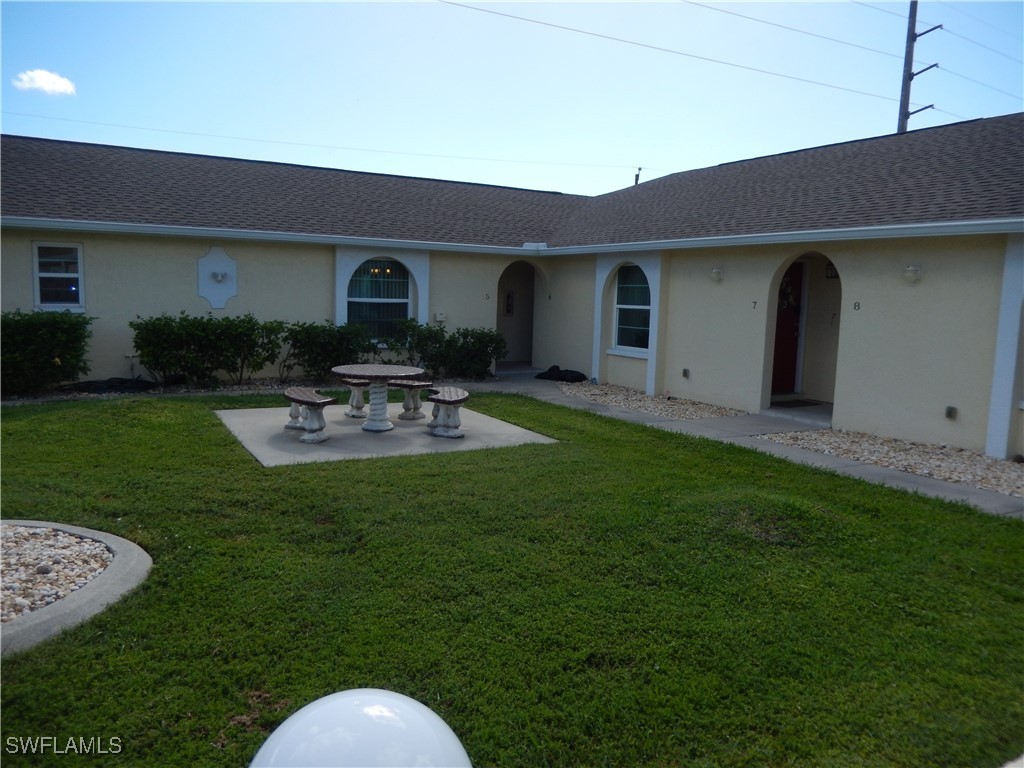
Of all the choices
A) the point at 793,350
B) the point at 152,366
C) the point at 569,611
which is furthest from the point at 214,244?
the point at 569,611

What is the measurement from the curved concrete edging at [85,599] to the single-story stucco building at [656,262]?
8.67 meters

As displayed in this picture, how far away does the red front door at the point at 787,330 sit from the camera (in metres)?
12.5

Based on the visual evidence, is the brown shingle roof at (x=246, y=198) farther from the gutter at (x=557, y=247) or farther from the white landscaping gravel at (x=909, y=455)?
the white landscaping gravel at (x=909, y=455)

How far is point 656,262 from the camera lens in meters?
13.2

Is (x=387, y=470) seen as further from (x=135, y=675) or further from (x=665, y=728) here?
(x=665, y=728)

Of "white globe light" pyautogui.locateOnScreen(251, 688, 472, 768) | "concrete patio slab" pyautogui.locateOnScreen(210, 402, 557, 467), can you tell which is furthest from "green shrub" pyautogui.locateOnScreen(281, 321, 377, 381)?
"white globe light" pyautogui.locateOnScreen(251, 688, 472, 768)

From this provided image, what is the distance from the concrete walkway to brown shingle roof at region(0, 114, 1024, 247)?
2.80 metres

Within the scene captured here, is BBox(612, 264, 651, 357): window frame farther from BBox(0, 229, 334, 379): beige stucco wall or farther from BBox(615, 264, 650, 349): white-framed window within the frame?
BBox(0, 229, 334, 379): beige stucco wall

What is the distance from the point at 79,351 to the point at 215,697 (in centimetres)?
962

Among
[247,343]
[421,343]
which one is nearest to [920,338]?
[421,343]

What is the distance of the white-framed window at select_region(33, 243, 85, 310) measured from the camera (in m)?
11.9

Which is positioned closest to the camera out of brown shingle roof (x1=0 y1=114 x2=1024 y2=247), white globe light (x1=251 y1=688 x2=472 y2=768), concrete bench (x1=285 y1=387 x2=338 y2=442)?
white globe light (x1=251 y1=688 x2=472 y2=768)

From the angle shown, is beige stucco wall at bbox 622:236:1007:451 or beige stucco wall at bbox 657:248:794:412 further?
beige stucco wall at bbox 657:248:794:412

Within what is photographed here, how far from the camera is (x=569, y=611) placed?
4238 millimetres
